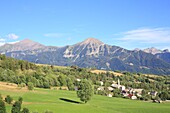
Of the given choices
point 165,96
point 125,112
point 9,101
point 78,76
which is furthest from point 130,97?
point 9,101

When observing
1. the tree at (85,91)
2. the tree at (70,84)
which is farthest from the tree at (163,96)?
the tree at (85,91)

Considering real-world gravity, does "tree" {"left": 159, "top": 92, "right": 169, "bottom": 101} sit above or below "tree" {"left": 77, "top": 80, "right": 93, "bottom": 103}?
below

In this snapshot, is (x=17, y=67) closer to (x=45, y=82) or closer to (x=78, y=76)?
(x=45, y=82)

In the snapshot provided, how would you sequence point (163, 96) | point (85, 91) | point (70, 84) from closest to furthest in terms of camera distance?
point (85, 91), point (163, 96), point (70, 84)

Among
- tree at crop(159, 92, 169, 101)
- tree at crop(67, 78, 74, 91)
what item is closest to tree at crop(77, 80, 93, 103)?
tree at crop(67, 78, 74, 91)

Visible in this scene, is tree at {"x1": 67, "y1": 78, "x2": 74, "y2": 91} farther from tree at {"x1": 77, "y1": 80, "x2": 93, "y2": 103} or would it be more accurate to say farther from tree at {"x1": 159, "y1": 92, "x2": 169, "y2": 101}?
tree at {"x1": 77, "y1": 80, "x2": 93, "y2": 103}

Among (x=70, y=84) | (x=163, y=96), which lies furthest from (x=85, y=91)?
(x=163, y=96)

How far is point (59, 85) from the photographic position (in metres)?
151

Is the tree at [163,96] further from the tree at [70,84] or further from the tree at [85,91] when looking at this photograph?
the tree at [85,91]

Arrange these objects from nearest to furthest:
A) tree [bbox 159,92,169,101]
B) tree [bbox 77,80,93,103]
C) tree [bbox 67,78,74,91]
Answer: tree [bbox 77,80,93,103] → tree [bbox 159,92,169,101] → tree [bbox 67,78,74,91]

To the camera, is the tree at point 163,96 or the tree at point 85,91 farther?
the tree at point 163,96

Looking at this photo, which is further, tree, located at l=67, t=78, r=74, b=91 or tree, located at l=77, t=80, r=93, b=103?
tree, located at l=67, t=78, r=74, b=91

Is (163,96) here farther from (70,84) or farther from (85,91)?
(85,91)

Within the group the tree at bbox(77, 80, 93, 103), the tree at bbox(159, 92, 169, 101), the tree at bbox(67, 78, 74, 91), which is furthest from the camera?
the tree at bbox(67, 78, 74, 91)
